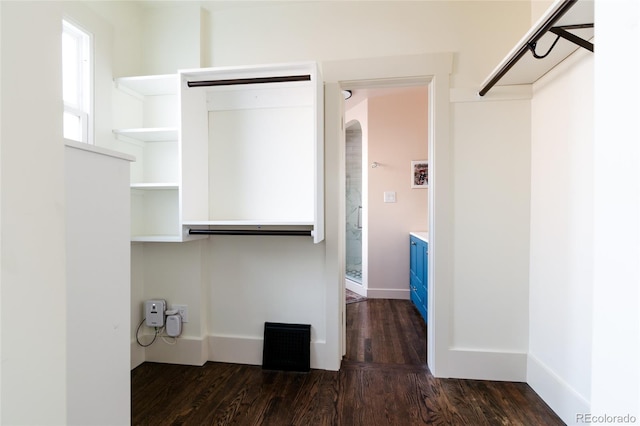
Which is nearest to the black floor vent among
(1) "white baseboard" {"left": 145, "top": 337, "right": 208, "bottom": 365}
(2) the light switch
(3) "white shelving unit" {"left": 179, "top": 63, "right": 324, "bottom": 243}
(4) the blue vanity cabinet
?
(1) "white baseboard" {"left": 145, "top": 337, "right": 208, "bottom": 365}

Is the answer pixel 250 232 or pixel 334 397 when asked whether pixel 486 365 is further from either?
pixel 250 232

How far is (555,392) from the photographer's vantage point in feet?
5.47

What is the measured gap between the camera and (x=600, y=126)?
21.2 inches

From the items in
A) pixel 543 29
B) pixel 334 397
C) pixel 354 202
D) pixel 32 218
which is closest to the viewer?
pixel 32 218

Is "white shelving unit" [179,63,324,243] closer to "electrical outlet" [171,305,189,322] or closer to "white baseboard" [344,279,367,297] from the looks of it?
"electrical outlet" [171,305,189,322]

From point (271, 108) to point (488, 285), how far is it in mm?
2010

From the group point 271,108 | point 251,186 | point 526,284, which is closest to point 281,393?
point 251,186

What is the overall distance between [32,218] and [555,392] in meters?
2.43

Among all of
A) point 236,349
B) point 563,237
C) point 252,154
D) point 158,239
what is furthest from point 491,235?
point 158,239

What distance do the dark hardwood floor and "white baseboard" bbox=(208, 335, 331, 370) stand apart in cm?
5

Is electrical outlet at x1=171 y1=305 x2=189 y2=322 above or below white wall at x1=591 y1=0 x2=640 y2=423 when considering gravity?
below

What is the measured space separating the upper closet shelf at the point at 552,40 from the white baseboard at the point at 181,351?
8.91 feet

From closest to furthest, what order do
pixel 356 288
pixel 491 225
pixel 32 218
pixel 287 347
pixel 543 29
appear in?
pixel 32 218 → pixel 543 29 → pixel 491 225 → pixel 287 347 → pixel 356 288

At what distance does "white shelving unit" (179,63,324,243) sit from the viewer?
2.09m
